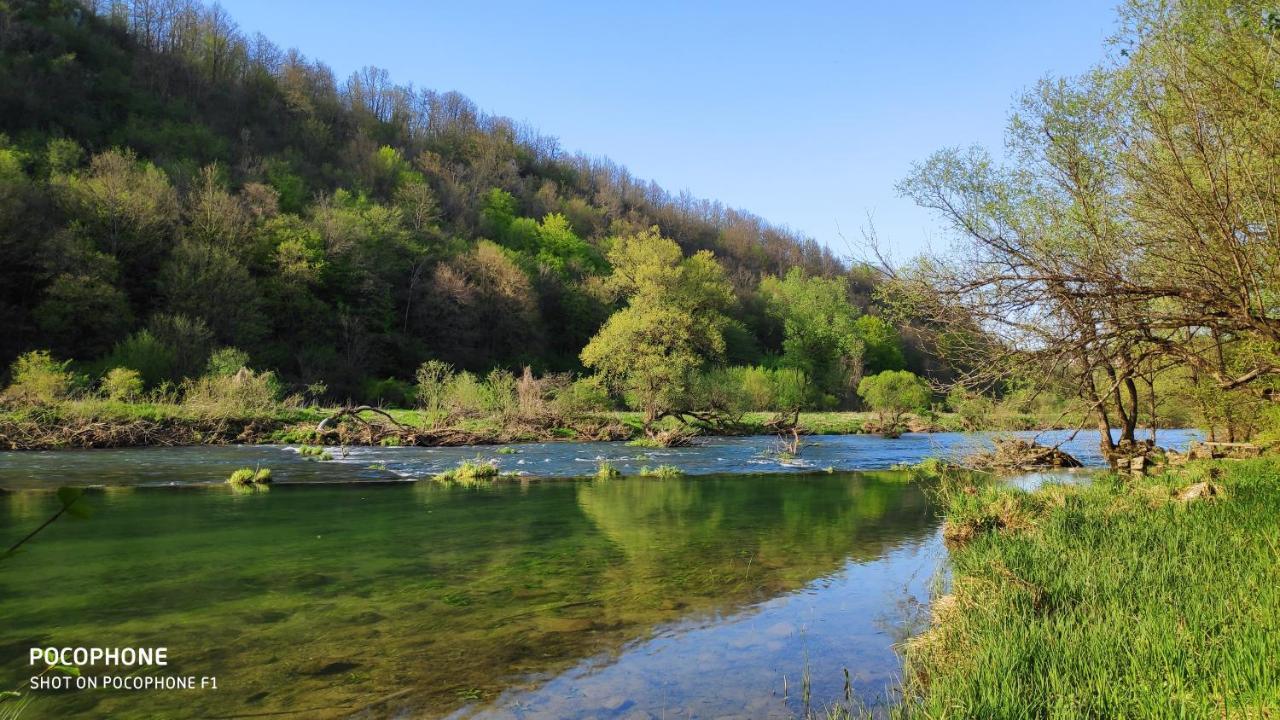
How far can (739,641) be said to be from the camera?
24.0 feet

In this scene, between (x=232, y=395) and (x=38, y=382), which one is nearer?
(x=38, y=382)

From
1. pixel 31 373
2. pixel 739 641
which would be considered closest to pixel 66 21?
pixel 31 373

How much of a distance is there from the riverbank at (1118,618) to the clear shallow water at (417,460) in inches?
300

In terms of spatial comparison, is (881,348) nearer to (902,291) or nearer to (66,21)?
(902,291)

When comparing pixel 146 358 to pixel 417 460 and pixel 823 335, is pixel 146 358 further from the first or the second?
pixel 823 335

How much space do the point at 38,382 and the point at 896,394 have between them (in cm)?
4705

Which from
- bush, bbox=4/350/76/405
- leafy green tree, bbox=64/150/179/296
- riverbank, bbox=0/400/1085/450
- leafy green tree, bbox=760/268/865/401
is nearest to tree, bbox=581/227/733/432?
riverbank, bbox=0/400/1085/450

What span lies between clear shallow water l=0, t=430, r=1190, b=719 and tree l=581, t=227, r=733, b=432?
2129cm

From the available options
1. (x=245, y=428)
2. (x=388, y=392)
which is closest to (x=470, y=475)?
(x=245, y=428)

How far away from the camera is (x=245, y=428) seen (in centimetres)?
3033

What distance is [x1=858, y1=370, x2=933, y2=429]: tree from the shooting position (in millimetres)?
49531

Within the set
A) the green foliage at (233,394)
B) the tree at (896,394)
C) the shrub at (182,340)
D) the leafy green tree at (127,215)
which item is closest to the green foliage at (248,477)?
the green foliage at (233,394)

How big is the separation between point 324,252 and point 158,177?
10522mm

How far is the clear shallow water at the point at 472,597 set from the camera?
6.04 meters
